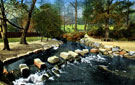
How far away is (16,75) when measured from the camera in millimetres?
4551

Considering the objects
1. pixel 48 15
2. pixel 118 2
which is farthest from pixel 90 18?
pixel 48 15

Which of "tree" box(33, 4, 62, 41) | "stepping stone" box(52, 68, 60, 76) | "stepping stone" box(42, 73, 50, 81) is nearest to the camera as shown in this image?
"stepping stone" box(42, 73, 50, 81)

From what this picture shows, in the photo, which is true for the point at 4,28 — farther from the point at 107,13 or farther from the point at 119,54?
the point at 107,13

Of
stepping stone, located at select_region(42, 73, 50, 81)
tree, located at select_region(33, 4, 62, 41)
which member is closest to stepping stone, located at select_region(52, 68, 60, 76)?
stepping stone, located at select_region(42, 73, 50, 81)

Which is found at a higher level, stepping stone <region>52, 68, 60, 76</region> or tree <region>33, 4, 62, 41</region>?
tree <region>33, 4, 62, 41</region>

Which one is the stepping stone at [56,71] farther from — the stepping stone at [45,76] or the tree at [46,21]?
the tree at [46,21]

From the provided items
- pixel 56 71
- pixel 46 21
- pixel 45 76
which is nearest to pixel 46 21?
pixel 46 21

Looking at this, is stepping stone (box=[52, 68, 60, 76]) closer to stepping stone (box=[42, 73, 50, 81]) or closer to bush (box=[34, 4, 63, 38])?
stepping stone (box=[42, 73, 50, 81])

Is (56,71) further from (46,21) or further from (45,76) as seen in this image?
(46,21)

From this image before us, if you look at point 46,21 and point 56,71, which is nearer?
point 56,71

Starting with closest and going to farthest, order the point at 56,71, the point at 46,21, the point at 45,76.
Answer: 1. the point at 45,76
2. the point at 56,71
3. the point at 46,21

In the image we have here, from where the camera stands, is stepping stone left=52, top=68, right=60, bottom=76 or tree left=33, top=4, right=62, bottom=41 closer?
stepping stone left=52, top=68, right=60, bottom=76

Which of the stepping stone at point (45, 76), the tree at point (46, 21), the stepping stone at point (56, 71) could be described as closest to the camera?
the stepping stone at point (45, 76)

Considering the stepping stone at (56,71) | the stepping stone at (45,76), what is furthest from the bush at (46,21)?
the stepping stone at (45,76)
